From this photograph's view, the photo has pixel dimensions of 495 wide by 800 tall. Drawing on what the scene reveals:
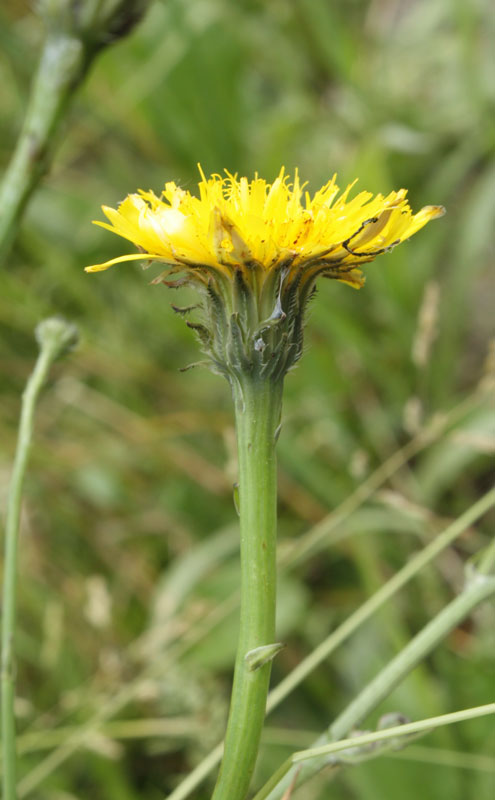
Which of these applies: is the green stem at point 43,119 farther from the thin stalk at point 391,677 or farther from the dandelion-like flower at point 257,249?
the thin stalk at point 391,677

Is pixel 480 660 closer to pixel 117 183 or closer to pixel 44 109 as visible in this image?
pixel 44 109

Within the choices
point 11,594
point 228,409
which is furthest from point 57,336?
point 228,409

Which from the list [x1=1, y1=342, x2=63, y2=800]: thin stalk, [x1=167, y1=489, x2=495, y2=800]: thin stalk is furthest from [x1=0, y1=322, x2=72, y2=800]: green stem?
[x1=167, y1=489, x2=495, y2=800]: thin stalk

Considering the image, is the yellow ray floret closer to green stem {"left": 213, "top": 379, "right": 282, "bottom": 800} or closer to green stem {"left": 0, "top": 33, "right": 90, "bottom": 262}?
green stem {"left": 213, "top": 379, "right": 282, "bottom": 800}

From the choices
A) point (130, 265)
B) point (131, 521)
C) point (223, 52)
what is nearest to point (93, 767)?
point (131, 521)

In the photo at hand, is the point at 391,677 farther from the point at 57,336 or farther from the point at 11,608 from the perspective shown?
the point at 57,336

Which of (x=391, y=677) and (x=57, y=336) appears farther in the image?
(x=57, y=336)
